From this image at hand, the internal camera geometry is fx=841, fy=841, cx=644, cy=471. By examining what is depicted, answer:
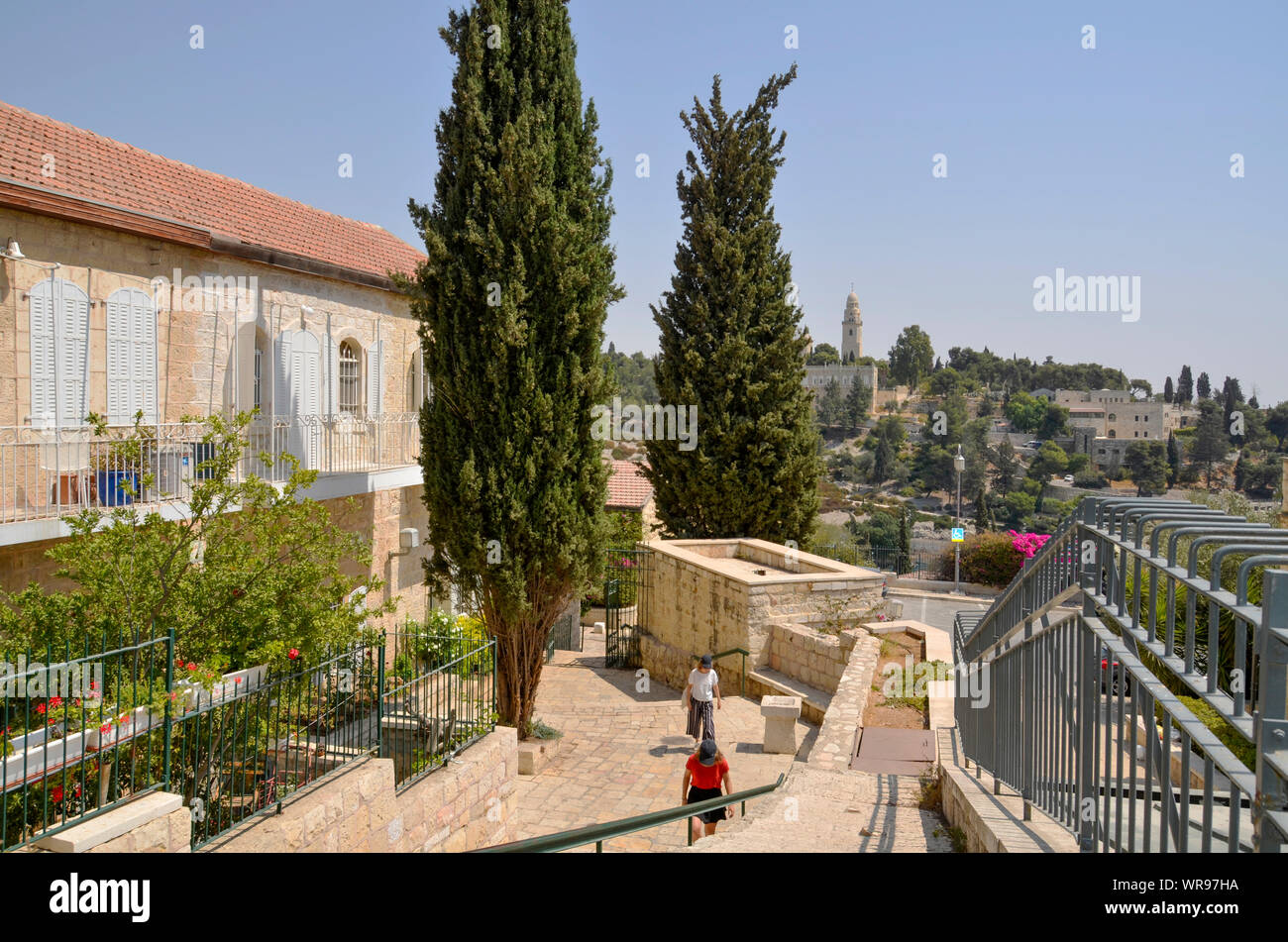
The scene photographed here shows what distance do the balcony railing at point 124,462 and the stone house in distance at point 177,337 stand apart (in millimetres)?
33

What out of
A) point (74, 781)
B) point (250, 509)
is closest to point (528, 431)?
point (250, 509)

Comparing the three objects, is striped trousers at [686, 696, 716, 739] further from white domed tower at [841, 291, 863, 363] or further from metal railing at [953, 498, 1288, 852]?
white domed tower at [841, 291, 863, 363]

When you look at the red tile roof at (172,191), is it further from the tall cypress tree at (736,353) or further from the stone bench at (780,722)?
the stone bench at (780,722)

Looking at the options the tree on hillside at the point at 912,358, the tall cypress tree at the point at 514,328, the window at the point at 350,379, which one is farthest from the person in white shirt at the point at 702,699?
the tree on hillside at the point at 912,358

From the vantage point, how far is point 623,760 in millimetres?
10977

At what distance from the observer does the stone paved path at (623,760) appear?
9.19 meters

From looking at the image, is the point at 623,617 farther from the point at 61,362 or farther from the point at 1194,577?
the point at 1194,577

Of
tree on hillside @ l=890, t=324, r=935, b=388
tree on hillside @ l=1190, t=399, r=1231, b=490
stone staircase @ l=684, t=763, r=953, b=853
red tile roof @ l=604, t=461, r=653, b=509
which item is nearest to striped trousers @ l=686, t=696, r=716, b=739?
stone staircase @ l=684, t=763, r=953, b=853

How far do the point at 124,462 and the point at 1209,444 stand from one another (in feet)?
275

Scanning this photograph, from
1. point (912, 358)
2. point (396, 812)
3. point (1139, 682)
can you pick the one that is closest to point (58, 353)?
point (396, 812)

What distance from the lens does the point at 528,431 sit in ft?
37.2

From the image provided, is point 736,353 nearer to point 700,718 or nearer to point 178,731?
point 700,718

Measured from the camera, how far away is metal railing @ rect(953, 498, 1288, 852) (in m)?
2.28
